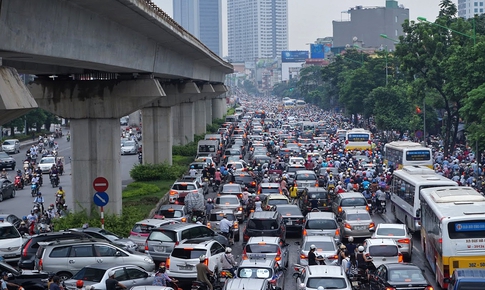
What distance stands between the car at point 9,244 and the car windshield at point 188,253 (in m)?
6.72

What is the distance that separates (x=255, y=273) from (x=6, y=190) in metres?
29.6

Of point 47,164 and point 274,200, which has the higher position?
point 274,200

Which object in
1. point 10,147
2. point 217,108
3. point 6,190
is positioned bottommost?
point 6,190

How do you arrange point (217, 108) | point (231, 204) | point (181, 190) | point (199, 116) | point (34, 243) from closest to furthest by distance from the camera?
point (34, 243) < point (231, 204) < point (181, 190) < point (199, 116) < point (217, 108)

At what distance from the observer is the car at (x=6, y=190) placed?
152ft

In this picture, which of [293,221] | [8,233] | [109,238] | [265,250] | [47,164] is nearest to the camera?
[265,250]

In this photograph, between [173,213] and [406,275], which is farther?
[173,213]

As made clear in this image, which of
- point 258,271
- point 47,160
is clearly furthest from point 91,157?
point 47,160

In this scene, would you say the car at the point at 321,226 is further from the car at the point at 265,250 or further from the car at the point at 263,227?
the car at the point at 265,250

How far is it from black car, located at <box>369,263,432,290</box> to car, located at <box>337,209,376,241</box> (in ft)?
30.8

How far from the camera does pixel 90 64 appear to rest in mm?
25078

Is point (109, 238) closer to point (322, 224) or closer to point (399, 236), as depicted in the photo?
point (322, 224)

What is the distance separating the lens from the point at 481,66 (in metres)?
49.1

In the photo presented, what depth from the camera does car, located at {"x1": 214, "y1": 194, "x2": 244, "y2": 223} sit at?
3409cm
